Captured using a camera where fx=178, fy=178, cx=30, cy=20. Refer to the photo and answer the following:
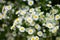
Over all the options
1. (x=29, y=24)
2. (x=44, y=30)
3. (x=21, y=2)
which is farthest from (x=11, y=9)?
(x=44, y=30)

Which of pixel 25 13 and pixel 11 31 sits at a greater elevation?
pixel 25 13

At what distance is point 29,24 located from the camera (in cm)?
157

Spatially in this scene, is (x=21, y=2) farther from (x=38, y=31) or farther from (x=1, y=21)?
(x=38, y=31)

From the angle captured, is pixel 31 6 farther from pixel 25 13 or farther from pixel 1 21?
pixel 1 21

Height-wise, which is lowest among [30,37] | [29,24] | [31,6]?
[30,37]

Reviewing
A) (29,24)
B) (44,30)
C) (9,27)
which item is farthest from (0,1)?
(44,30)

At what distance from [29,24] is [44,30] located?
0.14 meters

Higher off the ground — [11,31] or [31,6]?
[31,6]

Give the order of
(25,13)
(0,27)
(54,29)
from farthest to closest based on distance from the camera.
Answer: (0,27) → (25,13) → (54,29)

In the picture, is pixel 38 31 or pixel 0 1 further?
pixel 0 1

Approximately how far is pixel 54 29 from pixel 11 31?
434 millimetres

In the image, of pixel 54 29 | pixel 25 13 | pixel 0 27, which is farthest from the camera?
pixel 0 27

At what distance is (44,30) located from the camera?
1549 millimetres

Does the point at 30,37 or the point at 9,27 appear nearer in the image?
the point at 30,37
